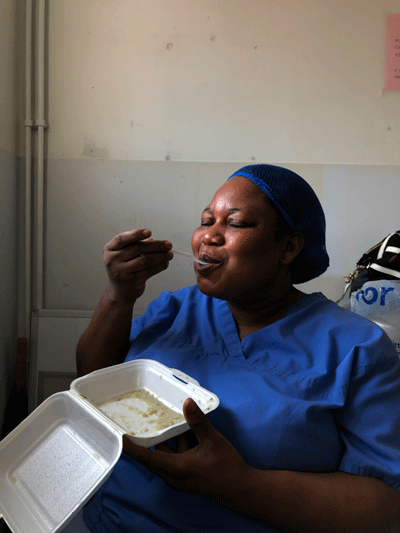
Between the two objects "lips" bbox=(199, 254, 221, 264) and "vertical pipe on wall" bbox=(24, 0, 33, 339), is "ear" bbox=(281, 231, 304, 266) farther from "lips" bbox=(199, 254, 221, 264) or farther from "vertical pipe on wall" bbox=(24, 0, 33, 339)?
"vertical pipe on wall" bbox=(24, 0, 33, 339)

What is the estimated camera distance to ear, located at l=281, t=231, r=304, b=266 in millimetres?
964

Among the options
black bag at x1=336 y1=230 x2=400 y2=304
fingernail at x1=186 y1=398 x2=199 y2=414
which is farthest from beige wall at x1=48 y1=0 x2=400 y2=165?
fingernail at x1=186 y1=398 x2=199 y2=414

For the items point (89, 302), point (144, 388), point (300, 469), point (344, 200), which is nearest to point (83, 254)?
point (89, 302)

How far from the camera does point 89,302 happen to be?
1817 millimetres

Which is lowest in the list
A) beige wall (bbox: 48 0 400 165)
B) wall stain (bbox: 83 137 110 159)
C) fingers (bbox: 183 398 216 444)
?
fingers (bbox: 183 398 216 444)

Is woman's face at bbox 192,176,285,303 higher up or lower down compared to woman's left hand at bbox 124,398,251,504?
higher up

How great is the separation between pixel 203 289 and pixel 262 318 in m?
0.20

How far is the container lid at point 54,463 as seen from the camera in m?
0.64

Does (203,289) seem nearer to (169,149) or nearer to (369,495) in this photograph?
(369,495)

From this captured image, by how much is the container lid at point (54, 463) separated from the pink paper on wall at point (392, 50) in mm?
1884

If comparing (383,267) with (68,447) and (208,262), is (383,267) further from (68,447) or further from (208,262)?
(68,447)

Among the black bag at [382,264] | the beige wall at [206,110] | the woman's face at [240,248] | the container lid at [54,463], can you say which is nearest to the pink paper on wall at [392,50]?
the beige wall at [206,110]

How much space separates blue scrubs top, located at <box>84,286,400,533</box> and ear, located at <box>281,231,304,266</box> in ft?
0.44

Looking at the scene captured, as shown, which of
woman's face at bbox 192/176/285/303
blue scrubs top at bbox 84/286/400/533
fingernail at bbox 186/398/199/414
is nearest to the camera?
fingernail at bbox 186/398/199/414
